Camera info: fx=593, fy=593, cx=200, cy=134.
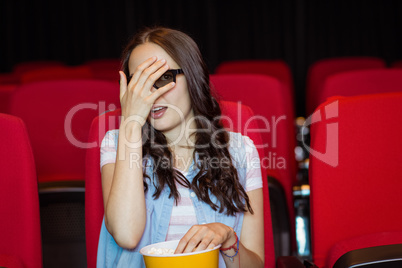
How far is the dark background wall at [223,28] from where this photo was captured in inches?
259

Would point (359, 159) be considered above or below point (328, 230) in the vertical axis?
above

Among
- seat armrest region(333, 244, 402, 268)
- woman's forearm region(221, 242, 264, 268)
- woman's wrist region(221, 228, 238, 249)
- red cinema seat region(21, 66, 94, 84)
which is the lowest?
woman's forearm region(221, 242, 264, 268)

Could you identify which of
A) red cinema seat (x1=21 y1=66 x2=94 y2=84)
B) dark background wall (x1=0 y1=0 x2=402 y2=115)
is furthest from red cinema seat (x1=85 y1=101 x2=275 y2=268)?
dark background wall (x1=0 y1=0 x2=402 y2=115)

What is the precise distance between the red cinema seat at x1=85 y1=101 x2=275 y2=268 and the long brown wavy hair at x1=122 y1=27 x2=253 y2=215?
2.9 inches

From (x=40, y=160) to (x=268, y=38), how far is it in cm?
464

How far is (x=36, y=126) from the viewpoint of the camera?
2422 mm

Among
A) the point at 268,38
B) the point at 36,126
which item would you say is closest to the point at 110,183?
the point at 36,126

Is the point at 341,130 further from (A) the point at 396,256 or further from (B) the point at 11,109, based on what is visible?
(B) the point at 11,109

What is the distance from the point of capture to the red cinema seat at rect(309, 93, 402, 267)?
1.59m

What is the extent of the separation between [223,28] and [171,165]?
525cm

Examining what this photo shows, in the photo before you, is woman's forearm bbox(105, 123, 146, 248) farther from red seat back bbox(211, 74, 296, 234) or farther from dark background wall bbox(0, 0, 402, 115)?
dark background wall bbox(0, 0, 402, 115)

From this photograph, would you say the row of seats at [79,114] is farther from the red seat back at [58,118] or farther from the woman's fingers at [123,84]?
the woman's fingers at [123,84]

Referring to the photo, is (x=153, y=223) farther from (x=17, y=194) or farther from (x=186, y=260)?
(x=186, y=260)

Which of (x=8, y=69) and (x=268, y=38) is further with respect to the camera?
(x=8, y=69)
